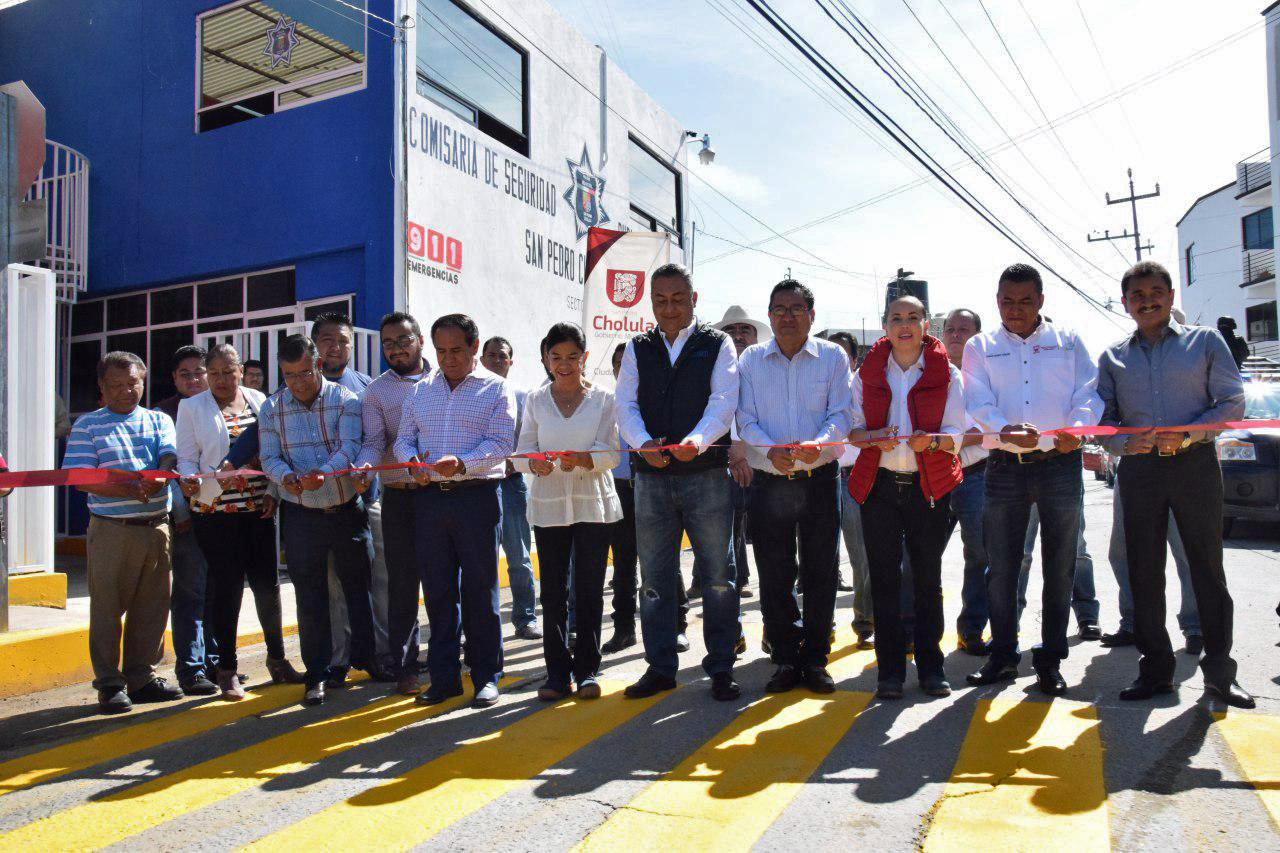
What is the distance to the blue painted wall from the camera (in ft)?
35.3

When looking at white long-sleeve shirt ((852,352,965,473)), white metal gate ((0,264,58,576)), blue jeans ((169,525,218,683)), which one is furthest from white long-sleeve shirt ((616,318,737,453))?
white metal gate ((0,264,58,576))

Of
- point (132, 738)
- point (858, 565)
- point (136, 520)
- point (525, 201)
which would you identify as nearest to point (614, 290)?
point (525, 201)

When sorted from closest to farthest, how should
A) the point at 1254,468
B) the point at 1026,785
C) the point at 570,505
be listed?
the point at 1026,785
the point at 570,505
the point at 1254,468

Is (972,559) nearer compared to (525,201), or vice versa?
→ (972,559)

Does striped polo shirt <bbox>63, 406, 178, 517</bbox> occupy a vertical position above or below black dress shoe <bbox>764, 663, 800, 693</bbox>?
above

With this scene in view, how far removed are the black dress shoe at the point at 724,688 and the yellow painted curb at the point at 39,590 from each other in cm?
531

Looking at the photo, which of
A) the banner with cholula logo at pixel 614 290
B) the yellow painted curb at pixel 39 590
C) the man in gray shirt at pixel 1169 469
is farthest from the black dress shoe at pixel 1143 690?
the yellow painted curb at pixel 39 590

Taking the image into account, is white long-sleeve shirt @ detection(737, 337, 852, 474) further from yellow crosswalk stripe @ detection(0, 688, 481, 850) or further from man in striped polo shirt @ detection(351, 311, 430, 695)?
yellow crosswalk stripe @ detection(0, 688, 481, 850)

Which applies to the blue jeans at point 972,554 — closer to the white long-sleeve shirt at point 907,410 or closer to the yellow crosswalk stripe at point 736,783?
the white long-sleeve shirt at point 907,410

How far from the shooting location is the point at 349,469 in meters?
5.00

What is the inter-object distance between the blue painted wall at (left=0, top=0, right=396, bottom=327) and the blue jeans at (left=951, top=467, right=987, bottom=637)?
7012 mm

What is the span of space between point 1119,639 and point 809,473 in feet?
8.03

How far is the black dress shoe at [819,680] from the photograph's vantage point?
464 centimetres

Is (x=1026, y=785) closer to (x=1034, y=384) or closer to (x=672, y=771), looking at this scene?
(x=672, y=771)
